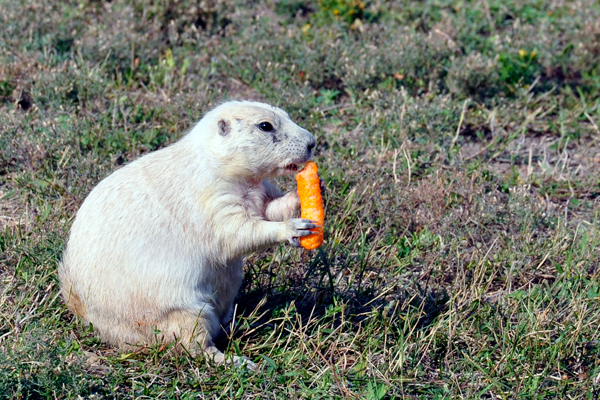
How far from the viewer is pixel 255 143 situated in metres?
4.14

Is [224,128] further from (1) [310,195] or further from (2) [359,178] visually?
(2) [359,178]

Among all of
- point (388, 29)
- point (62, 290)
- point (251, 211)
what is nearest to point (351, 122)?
point (388, 29)

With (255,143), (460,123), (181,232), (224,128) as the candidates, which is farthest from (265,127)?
(460,123)

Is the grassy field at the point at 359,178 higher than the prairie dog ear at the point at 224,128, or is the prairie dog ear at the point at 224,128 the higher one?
the prairie dog ear at the point at 224,128

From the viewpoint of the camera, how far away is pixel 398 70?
6.93 metres

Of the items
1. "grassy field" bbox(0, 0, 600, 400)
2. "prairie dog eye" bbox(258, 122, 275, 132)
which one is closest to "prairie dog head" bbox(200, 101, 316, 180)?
"prairie dog eye" bbox(258, 122, 275, 132)

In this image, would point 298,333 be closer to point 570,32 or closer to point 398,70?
point 398,70

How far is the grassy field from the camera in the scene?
401 cm

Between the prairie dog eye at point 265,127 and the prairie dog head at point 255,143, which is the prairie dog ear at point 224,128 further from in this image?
the prairie dog eye at point 265,127

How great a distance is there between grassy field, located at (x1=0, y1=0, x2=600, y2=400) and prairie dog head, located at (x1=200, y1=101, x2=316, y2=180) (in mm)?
811

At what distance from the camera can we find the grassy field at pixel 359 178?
13.2 ft

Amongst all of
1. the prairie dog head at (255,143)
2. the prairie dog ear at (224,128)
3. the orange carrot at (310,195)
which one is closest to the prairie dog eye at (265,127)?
the prairie dog head at (255,143)

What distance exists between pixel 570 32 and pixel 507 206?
3.01 metres

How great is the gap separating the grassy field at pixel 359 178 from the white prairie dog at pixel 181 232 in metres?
0.20
